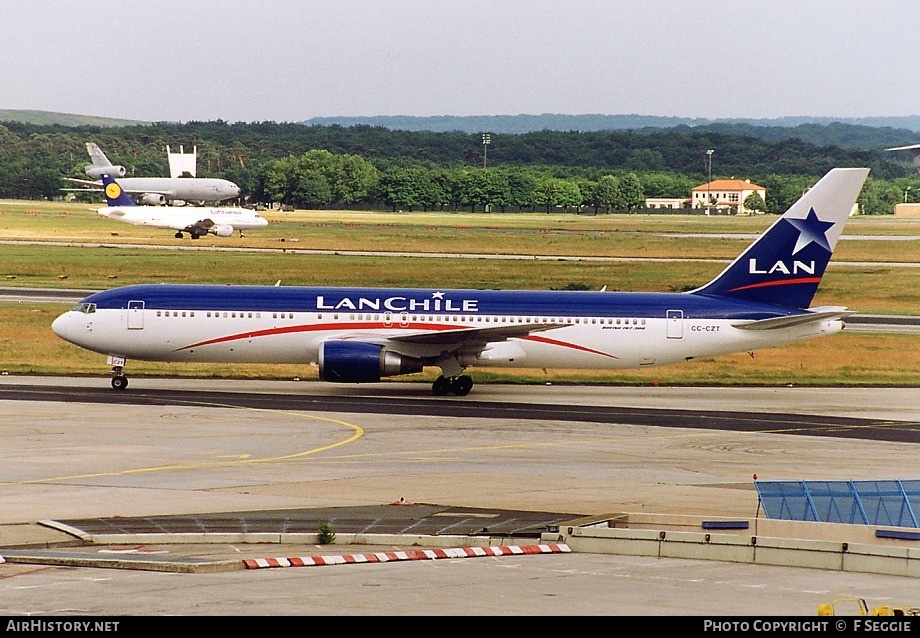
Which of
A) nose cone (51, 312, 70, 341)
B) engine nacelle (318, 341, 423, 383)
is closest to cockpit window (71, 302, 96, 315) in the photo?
nose cone (51, 312, 70, 341)

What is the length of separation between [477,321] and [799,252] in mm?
13108

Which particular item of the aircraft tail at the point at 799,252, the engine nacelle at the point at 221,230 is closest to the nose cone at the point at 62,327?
the aircraft tail at the point at 799,252

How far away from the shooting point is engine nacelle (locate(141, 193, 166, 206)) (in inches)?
7092

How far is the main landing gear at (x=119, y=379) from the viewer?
4900 cm

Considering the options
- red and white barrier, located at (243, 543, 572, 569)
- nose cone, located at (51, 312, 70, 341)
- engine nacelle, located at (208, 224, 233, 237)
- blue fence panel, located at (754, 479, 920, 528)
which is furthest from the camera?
engine nacelle, located at (208, 224, 233, 237)

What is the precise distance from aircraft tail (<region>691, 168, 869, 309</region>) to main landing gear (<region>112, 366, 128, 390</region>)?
23381 millimetres

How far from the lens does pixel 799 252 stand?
51.4 meters

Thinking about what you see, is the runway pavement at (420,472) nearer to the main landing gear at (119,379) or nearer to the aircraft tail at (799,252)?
the main landing gear at (119,379)

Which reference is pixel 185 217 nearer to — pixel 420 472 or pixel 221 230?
pixel 221 230

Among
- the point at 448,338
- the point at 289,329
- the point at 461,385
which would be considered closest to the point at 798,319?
the point at 461,385

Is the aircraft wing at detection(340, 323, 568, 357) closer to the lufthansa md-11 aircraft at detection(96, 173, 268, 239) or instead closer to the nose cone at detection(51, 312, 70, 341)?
the nose cone at detection(51, 312, 70, 341)

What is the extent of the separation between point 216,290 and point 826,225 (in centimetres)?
2426
